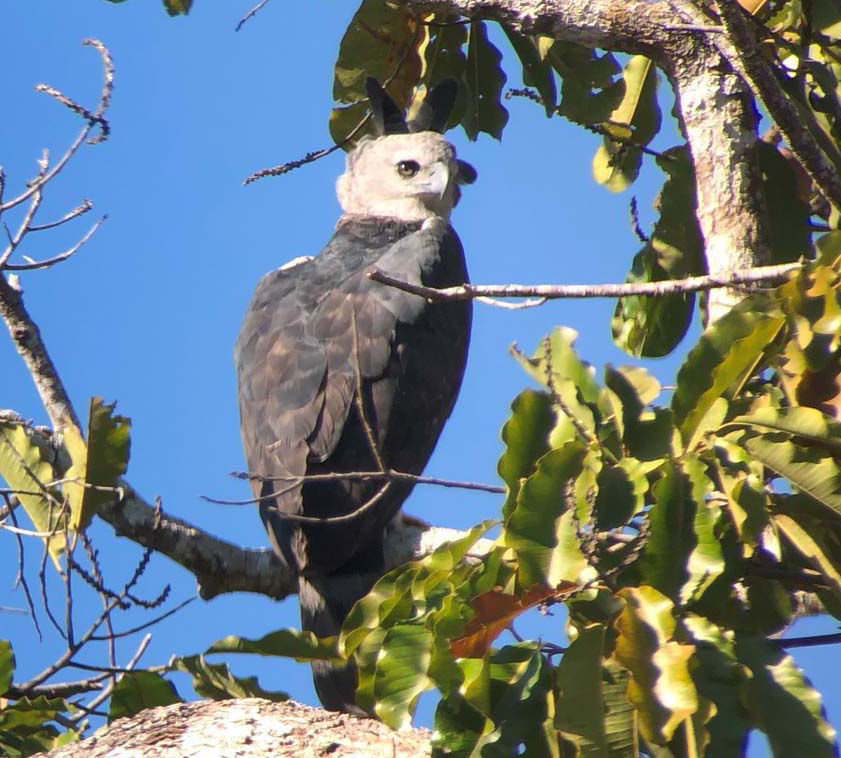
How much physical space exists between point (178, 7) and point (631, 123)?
161 centimetres

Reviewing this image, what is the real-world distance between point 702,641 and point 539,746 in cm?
31

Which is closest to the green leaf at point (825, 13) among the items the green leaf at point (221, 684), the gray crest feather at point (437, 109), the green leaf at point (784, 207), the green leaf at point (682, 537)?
the green leaf at point (784, 207)

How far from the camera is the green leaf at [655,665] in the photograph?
5.70 ft

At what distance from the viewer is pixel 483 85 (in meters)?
4.38

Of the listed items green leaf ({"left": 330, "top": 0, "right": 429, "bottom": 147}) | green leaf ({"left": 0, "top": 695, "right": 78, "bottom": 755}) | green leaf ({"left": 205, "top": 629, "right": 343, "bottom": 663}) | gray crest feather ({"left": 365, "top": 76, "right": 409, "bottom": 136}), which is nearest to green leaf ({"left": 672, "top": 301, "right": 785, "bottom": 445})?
green leaf ({"left": 205, "top": 629, "right": 343, "bottom": 663})

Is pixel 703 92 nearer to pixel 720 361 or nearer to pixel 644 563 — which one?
pixel 720 361

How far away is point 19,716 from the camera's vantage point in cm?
302

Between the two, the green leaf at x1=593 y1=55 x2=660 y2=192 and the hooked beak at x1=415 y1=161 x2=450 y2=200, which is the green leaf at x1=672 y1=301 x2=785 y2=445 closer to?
the green leaf at x1=593 y1=55 x2=660 y2=192

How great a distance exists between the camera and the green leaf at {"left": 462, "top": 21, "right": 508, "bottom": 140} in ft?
14.1

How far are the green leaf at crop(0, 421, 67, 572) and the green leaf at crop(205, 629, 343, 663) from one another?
1.30 meters

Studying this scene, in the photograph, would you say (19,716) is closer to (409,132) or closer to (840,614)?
(840,614)

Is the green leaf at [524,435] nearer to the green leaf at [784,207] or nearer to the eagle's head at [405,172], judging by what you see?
the green leaf at [784,207]

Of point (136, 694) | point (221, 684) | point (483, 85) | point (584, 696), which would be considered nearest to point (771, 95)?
point (584, 696)

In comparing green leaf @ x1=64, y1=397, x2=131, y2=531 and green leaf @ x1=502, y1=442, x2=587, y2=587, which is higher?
green leaf @ x1=64, y1=397, x2=131, y2=531
